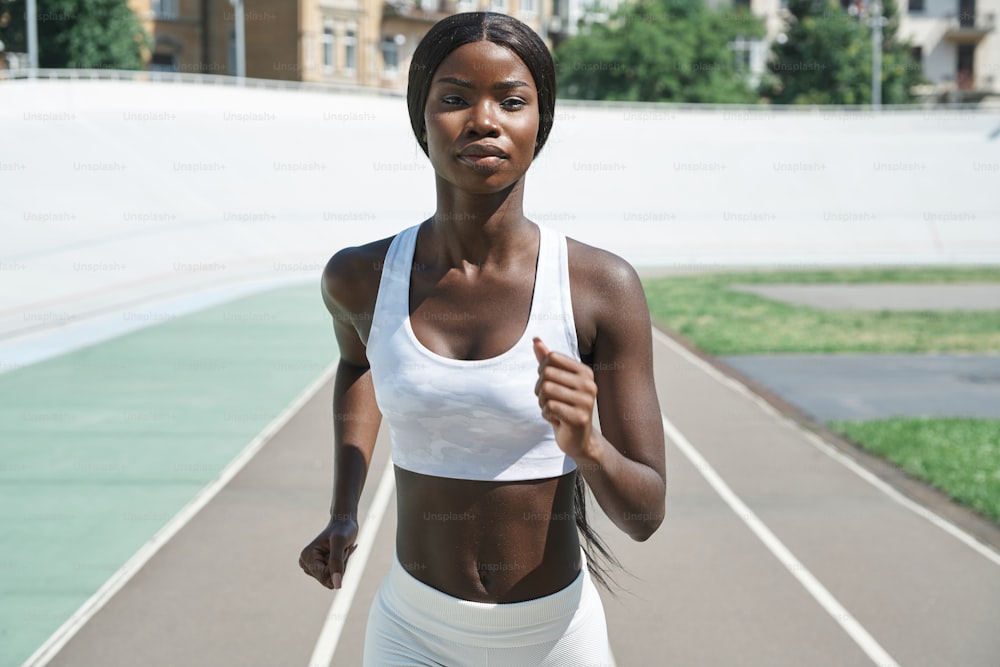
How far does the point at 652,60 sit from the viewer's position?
6281 cm

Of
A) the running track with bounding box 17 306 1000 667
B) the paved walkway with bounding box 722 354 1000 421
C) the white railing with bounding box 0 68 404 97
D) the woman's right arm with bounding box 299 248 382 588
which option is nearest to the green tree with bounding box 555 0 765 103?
the white railing with bounding box 0 68 404 97

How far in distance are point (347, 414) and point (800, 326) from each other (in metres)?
20.9

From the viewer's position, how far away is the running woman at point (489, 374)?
2357 millimetres

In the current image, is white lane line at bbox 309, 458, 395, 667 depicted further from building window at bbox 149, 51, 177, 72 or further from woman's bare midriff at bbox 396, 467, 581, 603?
building window at bbox 149, 51, 177, 72

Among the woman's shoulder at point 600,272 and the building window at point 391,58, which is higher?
the building window at point 391,58

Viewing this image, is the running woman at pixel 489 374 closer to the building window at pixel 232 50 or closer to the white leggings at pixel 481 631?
the white leggings at pixel 481 631

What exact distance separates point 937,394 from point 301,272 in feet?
72.3

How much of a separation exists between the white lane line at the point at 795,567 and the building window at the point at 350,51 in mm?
50593

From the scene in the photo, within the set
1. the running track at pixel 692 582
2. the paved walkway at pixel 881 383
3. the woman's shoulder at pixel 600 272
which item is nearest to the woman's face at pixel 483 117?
the woman's shoulder at pixel 600 272

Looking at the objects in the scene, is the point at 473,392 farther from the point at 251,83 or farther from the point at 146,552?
the point at 251,83

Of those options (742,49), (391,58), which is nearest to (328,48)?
(391,58)

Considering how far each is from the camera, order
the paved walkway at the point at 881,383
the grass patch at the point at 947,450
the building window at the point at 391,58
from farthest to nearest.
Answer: the building window at the point at 391,58
the paved walkway at the point at 881,383
the grass patch at the point at 947,450

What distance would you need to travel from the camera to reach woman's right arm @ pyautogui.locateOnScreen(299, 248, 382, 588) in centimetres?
265

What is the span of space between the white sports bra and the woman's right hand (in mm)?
323
